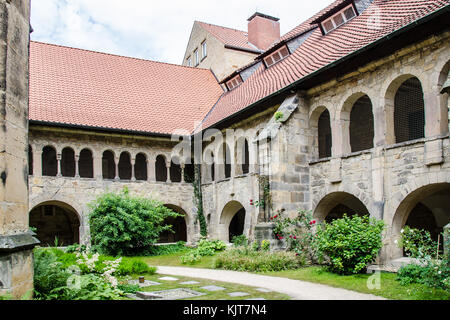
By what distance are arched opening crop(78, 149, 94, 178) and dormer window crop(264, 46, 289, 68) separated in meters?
9.06

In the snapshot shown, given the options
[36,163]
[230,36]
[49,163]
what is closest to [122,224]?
[36,163]

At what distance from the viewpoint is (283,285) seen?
844 centimetres

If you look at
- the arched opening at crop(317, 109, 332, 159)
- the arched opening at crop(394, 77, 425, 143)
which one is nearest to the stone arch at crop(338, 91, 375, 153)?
the arched opening at crop(317, 109, 332, 159)

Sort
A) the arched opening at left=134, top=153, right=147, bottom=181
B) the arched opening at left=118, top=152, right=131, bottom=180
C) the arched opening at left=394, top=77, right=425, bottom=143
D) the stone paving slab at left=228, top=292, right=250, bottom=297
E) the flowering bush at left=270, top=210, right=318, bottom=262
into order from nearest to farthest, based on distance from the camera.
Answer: the stone paving slab at left=228, top=292, right=250, bottom=297, the flowering bush at left=270, top=210, right=318, bottom=262, the arched opening at left=394, top=77, right=425, bottom=143, the arched opening at left=118, top=152, right=131, bottom=180, the arched opening at left=134, top=153, right=147, bottom=181

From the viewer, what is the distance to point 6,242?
16.1 feet

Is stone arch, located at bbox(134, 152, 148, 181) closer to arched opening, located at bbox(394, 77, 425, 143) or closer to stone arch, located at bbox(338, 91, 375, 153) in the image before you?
stone arch, located at bbox(338, 91, 375, 153)

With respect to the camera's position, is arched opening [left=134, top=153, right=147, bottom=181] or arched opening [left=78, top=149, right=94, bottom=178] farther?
arched opening [left=134, top=153, right=147, bottom=181]

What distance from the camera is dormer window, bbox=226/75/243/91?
20753 mm

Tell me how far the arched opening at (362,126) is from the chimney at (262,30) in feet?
35.3

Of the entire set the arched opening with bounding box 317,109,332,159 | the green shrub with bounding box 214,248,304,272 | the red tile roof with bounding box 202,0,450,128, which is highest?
the red tile roof with bounding box 202,0,450,128

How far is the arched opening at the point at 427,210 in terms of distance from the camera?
998 cm

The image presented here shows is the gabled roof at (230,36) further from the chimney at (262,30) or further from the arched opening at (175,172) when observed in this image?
the arched opening at (175,172)

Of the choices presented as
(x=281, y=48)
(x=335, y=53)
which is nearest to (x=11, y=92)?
(x=335, y=53)

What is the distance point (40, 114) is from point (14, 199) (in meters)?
12.5
